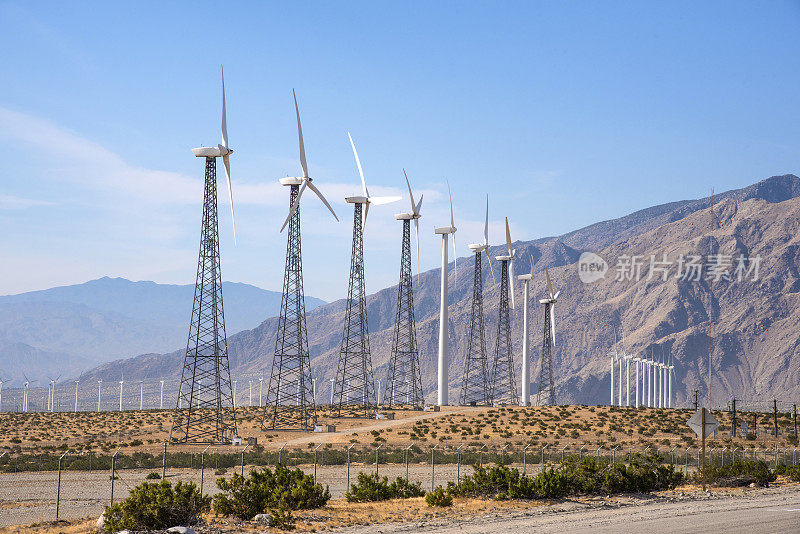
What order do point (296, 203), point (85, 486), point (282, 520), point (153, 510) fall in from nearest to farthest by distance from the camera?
point (153, 510)
point (282, 520)
point (85, 486)
point (296, 203)

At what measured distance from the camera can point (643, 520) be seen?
86.7 ft

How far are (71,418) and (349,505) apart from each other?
224 ft

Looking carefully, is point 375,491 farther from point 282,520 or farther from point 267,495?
point 282,520

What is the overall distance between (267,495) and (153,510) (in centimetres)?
421

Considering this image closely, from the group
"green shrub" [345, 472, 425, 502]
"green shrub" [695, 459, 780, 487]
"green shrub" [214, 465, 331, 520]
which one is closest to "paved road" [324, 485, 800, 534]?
"green shrub" [214, 465, 331, 520]

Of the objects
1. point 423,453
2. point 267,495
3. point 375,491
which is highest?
point 267,495

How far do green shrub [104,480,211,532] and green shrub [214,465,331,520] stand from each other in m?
1.72

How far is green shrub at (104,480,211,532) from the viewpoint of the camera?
22.2 meters

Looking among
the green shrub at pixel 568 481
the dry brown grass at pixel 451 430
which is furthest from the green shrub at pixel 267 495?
the dry brown grass at pixel 451 430

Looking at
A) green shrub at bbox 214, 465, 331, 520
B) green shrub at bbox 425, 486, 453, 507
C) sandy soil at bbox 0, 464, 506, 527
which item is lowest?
sandy soil at bbox 0, 464, 506, 527

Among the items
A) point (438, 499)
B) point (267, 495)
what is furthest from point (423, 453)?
point (267, 495)

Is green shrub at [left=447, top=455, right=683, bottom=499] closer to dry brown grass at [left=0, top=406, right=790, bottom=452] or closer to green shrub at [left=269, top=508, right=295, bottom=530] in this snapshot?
green shrub at [left=269, top=508, right=295, bottom=530]

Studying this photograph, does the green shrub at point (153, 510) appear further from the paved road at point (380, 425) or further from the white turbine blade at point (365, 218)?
the white turbine blade at point (365, 218)

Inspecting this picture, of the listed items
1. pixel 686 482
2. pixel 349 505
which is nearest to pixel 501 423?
pixel 686 482
